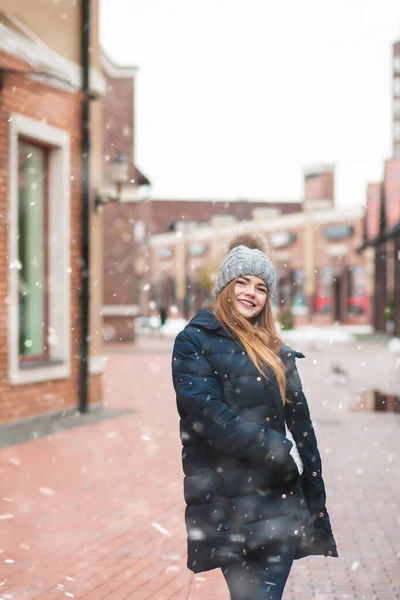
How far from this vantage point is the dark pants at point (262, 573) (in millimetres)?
2605

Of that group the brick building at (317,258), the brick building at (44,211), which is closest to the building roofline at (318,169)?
the brick building at (317,258)

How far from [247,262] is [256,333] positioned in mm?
236

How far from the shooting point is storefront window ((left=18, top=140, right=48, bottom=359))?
387 inches

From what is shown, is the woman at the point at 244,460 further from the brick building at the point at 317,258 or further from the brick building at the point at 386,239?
the brick building at the point at 317,258

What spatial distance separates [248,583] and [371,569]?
2.13 metres

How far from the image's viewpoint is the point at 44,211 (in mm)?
10320

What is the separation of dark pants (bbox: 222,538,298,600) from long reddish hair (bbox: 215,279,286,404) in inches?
18.6

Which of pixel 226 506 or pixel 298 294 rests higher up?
pixel 226 506

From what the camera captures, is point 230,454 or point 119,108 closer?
point 230,454

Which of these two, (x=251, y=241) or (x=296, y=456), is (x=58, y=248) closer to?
(x=251, y=241)

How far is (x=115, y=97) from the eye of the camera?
3262 centimetres

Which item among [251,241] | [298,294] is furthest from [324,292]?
[251,241]

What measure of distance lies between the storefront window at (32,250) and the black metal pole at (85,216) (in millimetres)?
607

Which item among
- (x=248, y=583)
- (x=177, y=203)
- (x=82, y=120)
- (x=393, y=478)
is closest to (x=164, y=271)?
(x=177, y=203)
